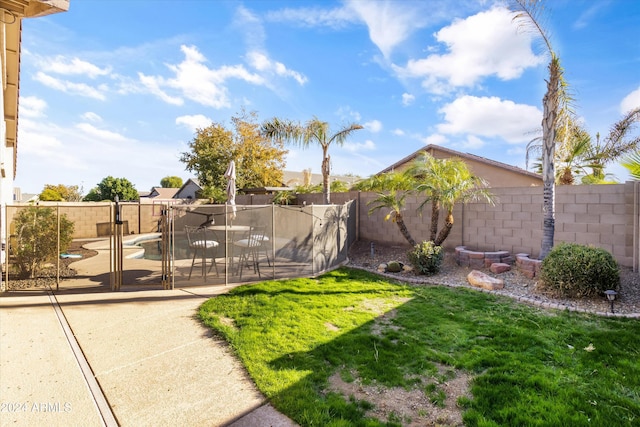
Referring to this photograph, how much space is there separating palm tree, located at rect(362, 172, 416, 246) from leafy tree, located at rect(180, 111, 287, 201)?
1603cm

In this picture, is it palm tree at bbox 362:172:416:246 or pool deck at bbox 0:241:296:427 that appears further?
palm tree at bbox 362:172:416:246

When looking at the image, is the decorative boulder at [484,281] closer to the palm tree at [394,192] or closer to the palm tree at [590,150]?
the palm tree at [394,192]

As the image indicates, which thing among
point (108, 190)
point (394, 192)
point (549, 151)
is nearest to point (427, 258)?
point (394, 192)

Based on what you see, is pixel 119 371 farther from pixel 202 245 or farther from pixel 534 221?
pixel 534 221

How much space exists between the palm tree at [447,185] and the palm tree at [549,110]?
4.12ft

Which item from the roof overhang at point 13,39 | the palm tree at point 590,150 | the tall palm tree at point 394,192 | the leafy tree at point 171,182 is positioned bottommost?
the tall palm tree at point 394,192

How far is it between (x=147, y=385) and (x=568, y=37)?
9.79m

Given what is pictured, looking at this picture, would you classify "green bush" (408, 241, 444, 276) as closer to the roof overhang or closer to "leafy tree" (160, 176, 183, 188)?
the roof overhang

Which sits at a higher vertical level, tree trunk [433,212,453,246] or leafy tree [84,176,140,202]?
leafy tree [84,176,140,202]

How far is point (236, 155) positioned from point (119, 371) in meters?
23.5

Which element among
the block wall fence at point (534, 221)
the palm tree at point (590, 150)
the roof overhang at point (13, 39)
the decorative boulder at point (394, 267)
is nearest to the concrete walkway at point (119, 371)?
the roof overhang at point (13, 39)

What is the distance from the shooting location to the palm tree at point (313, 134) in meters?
10.6

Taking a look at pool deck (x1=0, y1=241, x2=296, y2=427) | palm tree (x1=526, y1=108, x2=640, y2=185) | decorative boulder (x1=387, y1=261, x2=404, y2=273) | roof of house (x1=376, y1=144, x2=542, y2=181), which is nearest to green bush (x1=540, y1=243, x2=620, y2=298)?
decorative boulder (x1=387, y1=261, x2=404, y2=273)

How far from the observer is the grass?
249 cm
